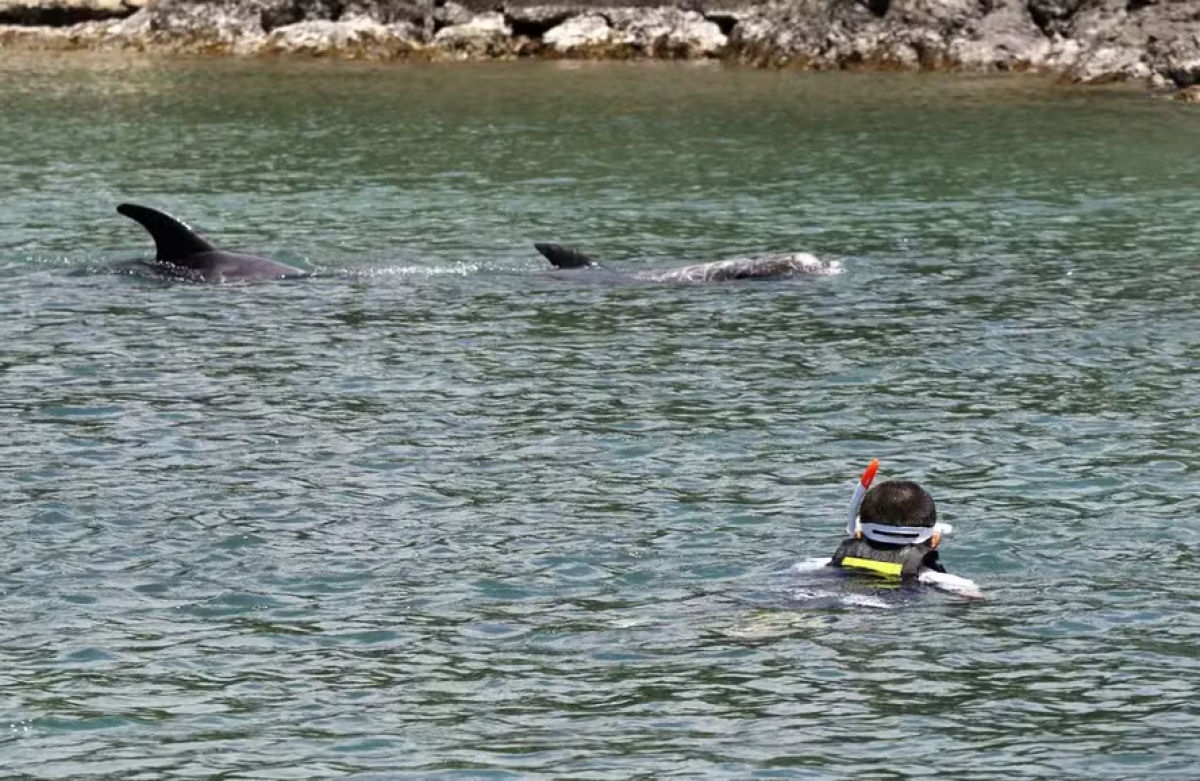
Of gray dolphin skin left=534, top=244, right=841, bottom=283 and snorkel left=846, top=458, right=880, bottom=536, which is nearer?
snorkel left=846, top=458, right=880, bottom=536

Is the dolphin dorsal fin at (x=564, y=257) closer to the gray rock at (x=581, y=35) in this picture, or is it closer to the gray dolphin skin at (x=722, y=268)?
the gray dolphin skin at (x=722, y=268)

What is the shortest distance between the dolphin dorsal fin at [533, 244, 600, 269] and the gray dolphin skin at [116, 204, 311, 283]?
9.04 feet

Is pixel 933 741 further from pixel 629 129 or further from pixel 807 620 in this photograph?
pixel 629 129

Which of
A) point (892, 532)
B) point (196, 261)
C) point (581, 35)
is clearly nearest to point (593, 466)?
point (892, 532)

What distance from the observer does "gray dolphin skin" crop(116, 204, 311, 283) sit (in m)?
25.0

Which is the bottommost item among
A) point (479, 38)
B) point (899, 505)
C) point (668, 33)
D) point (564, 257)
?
point (564, 257)

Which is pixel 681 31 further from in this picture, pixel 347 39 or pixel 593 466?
pixel 593 466

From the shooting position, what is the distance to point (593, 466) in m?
16.9

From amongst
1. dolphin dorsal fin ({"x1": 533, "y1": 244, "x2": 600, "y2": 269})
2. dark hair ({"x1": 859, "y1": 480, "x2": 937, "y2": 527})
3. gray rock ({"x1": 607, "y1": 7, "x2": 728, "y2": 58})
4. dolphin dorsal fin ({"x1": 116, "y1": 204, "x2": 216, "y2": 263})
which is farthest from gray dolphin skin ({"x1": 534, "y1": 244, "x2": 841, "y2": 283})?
gray rock ({"x1": 607, "y1": 7, "x2": 728, "y2": 58})

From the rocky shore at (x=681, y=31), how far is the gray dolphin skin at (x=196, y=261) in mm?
23652

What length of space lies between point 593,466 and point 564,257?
858 cm

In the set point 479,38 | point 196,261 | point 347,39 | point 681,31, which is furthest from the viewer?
point 347,39

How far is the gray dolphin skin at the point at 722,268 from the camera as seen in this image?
24984mm

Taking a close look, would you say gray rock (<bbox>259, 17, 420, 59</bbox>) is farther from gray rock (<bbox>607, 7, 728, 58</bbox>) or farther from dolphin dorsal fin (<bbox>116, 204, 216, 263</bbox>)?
dolphin dorsal fin (<bbox>116, 204, 216, 263</bbox>)
